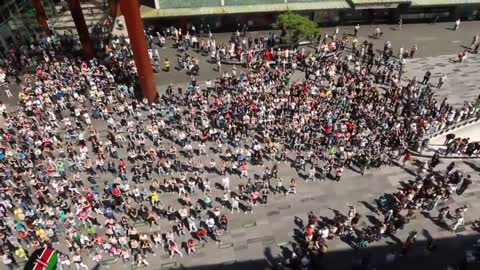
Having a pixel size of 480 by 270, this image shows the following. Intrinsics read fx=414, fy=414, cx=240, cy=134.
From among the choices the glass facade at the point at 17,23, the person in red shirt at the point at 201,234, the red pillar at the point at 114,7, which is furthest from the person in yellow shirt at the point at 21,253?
the red pillar at the point at 114,7

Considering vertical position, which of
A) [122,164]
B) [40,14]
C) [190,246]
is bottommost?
[190,246]

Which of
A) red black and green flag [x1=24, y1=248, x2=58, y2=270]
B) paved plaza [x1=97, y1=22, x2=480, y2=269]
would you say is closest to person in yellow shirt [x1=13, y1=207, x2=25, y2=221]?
red black and green flag [x1=24, y1=248, x2=58, y2=270]

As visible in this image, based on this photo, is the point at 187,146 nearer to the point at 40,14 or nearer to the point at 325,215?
the point at 325,215

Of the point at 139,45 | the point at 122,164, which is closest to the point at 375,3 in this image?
the point at 139,45

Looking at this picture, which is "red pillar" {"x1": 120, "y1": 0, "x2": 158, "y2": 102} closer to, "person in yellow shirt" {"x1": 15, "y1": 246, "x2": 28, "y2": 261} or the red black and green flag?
"person in yellow shirt" {"x1": 15, "y1": 246, "x2": 28, "y2": 261}

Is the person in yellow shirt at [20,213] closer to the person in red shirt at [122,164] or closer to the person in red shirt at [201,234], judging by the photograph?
the person in red shirt at [122,164]

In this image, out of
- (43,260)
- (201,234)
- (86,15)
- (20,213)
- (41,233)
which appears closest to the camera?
(43,260)

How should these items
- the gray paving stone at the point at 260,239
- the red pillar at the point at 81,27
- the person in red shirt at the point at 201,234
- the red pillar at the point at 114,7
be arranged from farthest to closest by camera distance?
the red pillar at the point at 114,7
the red pillar at the point at 81,27
the gray paving stone at the point at 260,239
the person in red shirt at the point at 201,234

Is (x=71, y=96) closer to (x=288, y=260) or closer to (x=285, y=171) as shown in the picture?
(x=285, y=171)
